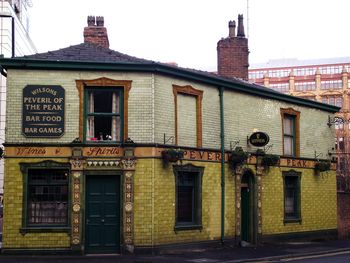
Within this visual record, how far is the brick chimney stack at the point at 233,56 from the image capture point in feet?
88.0

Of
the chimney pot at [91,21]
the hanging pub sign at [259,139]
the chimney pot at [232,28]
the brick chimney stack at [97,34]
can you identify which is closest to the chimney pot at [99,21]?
the brick chimney stack at [97,34]

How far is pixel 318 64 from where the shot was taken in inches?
4072

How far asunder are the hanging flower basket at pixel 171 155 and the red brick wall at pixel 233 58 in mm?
10104

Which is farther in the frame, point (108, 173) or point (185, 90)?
point (185, 90)

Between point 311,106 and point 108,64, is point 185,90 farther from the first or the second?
point 311,106

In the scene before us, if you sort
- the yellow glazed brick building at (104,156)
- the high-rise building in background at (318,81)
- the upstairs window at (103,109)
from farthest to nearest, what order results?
the high-rise building in background at (318,81) → the upstairs window at (103,109) → the yellow glazed brick building at (104,156)

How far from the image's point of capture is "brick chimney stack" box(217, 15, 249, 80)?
88.0ft

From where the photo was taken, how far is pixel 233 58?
2683 cm

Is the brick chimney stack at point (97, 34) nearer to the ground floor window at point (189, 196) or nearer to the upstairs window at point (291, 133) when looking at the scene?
the ground floor window at point (189, 196)

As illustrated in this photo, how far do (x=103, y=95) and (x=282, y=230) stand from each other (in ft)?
32.0

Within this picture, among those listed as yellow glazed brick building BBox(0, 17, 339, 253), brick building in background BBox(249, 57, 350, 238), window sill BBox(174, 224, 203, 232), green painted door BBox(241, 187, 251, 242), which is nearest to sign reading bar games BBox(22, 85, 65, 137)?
yellow glazed brick building BBox(0, 17, 339, 253)

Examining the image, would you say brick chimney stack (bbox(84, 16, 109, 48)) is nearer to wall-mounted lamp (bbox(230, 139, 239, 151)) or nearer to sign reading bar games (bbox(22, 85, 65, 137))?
sign reading bar games (bbox(22, 85, 65, 137))

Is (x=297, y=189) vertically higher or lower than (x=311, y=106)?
lower

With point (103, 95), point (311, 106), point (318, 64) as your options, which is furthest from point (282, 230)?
point (318, 64)
